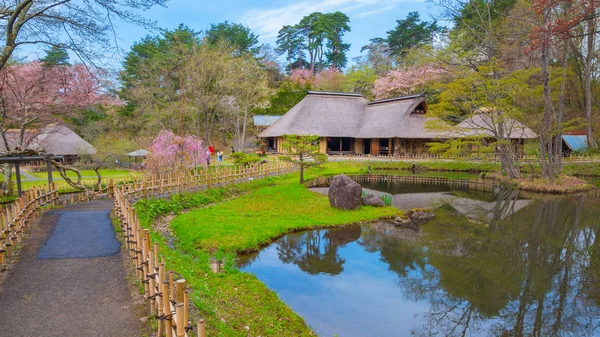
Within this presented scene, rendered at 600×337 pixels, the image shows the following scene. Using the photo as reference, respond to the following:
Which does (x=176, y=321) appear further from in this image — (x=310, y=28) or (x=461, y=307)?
(x=310, y=28)

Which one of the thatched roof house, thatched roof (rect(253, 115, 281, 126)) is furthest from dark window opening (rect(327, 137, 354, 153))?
thatched roof (rect(253, 115, 281, 126))

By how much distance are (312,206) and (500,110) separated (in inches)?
585

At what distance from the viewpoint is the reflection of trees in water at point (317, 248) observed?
9.36 metres

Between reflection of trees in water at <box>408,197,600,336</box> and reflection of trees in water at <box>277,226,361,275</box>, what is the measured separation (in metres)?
2.13

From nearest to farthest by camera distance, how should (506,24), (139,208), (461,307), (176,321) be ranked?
(176,321), (461,307), (139,208), (506,24)

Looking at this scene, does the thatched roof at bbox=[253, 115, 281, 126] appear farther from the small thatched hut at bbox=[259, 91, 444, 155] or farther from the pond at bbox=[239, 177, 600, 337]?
the pond at bbox=[239, 177, 600, 337]

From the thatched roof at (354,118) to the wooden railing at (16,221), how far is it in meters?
22.6

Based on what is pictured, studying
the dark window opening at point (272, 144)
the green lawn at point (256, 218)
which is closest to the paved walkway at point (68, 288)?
the green lawn at point (256, 218)

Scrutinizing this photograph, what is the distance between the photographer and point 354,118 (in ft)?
117

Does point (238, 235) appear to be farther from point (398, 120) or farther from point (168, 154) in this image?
point (398, 120)

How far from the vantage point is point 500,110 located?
857 inches

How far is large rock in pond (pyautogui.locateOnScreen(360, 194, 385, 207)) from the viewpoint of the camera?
15273 mm

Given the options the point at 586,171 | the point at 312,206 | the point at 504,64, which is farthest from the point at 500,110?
the point at 312,206

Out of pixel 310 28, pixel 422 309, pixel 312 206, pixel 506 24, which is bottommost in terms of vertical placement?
pixel 422 309
